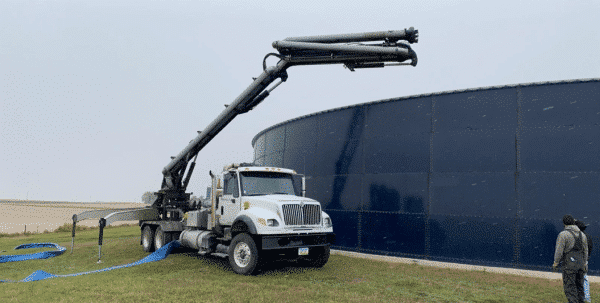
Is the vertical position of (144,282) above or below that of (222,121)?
below

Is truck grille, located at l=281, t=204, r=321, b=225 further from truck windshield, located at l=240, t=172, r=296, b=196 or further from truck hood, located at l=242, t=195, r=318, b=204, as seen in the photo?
truck windshield, located at l=240, t=172, r=296, b=196

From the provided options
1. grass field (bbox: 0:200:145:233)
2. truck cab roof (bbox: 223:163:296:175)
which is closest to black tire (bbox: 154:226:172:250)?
truck cab roof (bbox: 223:163:296:175)

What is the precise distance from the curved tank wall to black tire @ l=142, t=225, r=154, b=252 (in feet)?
23.7

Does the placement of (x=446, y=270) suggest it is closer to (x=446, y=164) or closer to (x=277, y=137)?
(x=446, y=164)

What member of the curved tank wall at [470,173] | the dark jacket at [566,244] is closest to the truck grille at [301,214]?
the curved tank wall at [470,173]

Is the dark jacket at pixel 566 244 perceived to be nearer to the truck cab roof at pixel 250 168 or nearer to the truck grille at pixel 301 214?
the truck grille at pixel 301 214

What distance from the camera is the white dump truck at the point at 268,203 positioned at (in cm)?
1032

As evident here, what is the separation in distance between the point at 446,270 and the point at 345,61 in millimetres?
7172

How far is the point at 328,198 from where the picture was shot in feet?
51.1

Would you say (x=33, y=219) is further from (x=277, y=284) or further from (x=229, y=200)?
(x=277, y=284)

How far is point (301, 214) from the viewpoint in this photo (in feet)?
35.3

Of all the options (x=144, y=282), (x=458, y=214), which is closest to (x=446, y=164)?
(x=458, y=214)

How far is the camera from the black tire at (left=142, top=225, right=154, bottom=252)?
51.2 feet

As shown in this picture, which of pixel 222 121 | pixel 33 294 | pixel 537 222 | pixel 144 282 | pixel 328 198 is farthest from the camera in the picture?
pixel 328 198
